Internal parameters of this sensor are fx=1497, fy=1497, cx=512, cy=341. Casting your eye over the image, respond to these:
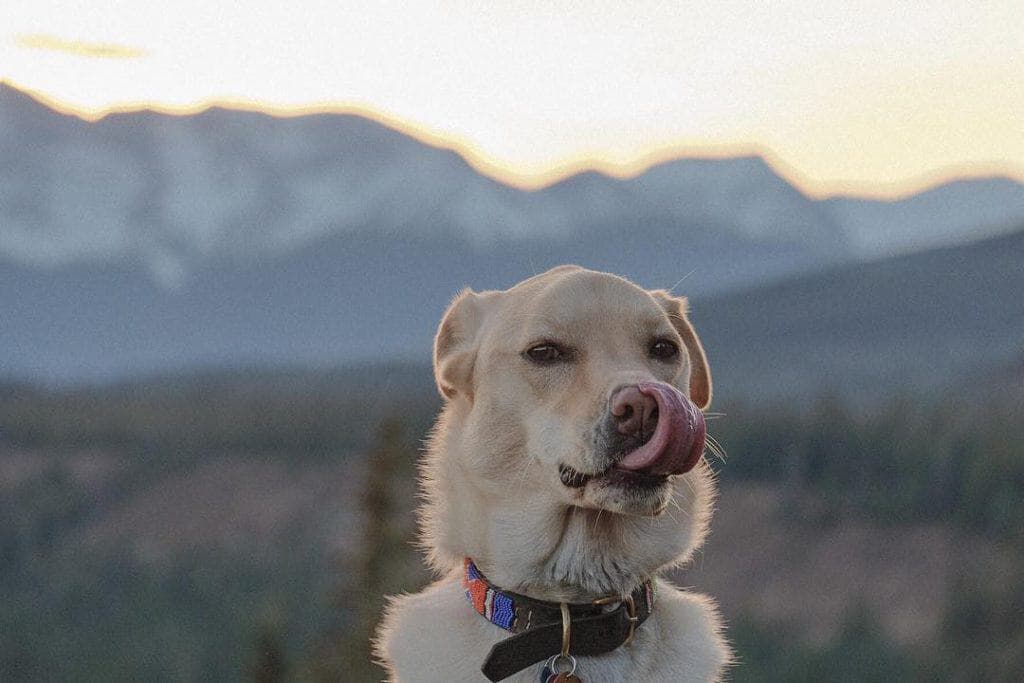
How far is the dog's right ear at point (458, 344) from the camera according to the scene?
736cm

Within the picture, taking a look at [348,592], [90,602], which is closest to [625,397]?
[348,592]

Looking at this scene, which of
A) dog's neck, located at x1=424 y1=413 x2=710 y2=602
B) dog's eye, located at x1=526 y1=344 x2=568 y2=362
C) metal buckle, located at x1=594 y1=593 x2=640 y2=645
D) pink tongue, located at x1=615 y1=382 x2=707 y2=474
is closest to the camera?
pink tongue, located at x1=615 y1=382 x2=707 y2=474

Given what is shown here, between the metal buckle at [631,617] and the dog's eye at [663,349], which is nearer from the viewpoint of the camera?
the metal buckle at [631,617]

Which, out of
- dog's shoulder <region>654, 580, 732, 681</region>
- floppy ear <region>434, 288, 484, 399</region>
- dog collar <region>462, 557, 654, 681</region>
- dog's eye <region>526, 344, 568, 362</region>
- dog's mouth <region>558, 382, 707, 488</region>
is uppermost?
dog's mouth <region>558, 382, 707, 488</region>

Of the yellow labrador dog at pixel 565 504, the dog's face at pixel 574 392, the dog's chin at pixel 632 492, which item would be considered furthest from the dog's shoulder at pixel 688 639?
the dog's chin at pixel 632 492

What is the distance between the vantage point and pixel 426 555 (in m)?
7.46

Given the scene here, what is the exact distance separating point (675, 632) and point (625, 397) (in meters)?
1.27

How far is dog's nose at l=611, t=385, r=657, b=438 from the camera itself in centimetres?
616

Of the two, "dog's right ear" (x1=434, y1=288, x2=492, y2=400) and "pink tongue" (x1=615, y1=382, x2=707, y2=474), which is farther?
"dog's right ear" (x1=434, y1=288, x2=492, y2=400)

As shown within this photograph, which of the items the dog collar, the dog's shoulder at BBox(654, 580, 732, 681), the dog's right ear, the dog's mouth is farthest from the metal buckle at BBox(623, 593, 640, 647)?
the dog's right ear

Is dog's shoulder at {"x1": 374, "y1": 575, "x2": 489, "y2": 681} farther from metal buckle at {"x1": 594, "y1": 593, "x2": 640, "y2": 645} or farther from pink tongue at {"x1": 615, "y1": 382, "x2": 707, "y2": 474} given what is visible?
pink tongue at {"x1": 615, "y1": 382, "x2": 707, "y2": 474}

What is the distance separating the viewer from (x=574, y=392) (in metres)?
6.73

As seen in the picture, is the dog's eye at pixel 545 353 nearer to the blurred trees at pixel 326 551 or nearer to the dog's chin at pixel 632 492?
the dog's chin at pixel 632 492

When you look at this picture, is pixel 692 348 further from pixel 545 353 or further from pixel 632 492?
pixel 632 492
